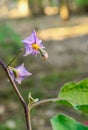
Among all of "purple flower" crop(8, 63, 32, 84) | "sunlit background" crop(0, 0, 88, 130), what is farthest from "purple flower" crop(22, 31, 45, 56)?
"sunlit background" crop(0, 0, 88, 130)

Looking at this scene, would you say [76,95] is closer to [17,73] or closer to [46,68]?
[17,73]

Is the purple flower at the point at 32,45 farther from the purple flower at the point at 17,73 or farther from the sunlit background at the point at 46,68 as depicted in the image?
the sunlit background at the point at 46,68

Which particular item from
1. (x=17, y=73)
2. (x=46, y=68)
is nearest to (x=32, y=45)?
(x=17, y=73)

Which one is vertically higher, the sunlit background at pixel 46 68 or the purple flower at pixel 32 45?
the purple flower at pixel 32 45

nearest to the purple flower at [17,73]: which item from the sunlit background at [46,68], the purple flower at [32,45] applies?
the purple flower at [32,45]

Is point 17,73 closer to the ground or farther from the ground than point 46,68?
farther from the ground

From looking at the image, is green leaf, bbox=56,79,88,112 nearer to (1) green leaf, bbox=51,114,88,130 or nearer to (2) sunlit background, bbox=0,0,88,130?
→ (1) green leaf, bbox=51,114,88,130

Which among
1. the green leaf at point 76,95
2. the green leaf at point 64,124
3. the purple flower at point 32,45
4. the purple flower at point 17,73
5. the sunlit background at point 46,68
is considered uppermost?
the purple flower at point 32,45

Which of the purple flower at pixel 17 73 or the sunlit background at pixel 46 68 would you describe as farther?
the sunlit background at pixel 46 68

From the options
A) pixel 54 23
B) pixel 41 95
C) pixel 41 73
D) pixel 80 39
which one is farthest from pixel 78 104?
pixel 54 23

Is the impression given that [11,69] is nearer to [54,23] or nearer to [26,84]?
[26,84]

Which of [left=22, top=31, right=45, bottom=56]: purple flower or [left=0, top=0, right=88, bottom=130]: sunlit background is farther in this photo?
[left=0, top=0, right=88, bottom=130]: sunlit background

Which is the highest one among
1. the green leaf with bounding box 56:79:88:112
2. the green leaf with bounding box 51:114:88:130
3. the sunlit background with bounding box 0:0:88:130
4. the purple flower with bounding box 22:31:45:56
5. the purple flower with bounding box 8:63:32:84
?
the purple flower with bounding box 22:31:45:56
